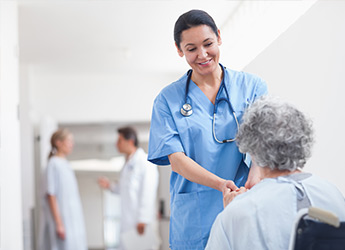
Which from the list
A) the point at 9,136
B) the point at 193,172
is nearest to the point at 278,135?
the point at 193,172

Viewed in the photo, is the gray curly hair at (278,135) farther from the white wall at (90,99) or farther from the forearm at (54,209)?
the white wall at (90,99)

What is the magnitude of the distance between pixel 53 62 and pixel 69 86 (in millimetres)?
788

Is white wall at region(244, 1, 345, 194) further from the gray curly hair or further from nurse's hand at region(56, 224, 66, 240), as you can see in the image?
nurse's hand at region(56, 224, 66, 240)

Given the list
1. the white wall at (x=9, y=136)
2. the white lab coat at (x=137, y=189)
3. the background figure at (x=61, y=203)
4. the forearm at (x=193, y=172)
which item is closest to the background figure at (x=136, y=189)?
the white lab coat at (x=137, y=189)

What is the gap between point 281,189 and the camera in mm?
1095

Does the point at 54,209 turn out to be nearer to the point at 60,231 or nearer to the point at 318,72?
the point at 60,231

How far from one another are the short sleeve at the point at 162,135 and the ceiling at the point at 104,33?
→ 1.33 ft

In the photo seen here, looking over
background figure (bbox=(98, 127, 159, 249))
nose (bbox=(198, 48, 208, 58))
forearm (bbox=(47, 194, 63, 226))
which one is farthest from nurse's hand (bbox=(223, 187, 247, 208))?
forearm (bbox=(47, 194, 63, 226))

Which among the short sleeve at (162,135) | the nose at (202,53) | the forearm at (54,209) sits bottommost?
the forearm at (54,209)

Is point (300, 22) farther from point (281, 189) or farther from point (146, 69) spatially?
point (146, 69)

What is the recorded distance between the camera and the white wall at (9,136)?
6.88ft

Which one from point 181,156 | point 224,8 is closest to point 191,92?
point 181,156

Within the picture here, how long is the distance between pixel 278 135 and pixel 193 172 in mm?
402

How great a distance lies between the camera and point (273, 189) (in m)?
1.10
